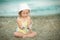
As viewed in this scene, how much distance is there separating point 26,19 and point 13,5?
13 centimetres

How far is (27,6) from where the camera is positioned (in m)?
1.04

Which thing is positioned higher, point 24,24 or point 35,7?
point 35,7

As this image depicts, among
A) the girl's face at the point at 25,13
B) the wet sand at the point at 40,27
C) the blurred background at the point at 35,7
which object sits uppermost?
the blurred background at the point at 35,7

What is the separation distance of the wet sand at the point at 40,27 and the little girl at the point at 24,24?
3 centimetres

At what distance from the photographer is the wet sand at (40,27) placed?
1061 mm

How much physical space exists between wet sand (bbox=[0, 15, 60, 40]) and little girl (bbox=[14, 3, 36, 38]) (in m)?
0.03

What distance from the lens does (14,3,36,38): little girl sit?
1.07m

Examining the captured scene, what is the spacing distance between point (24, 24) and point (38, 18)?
10cm

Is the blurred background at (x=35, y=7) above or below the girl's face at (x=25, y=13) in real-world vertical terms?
above

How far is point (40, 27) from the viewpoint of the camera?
1.09 m

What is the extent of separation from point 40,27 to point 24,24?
101mm

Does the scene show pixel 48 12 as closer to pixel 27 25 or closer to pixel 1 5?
pixel 27 25

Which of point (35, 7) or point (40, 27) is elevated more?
point (35, 7)

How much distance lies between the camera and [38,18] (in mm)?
1074
